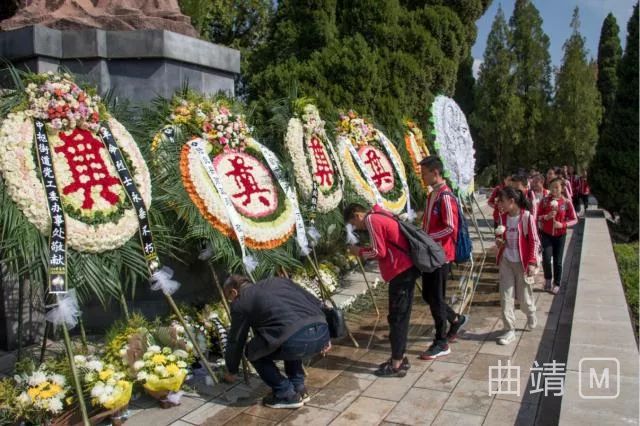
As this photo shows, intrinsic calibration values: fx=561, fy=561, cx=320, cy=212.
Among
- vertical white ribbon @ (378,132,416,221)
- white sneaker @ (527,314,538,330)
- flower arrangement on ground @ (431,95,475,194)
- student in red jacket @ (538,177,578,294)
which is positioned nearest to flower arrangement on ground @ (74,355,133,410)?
white sneaker @ (527,314,538,330)

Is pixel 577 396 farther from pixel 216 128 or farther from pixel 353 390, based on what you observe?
pixel 216 128

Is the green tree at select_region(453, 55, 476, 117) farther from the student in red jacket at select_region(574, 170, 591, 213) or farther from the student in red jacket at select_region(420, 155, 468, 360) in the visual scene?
the student in red jacket at select_region(420, 155, 468, 360)

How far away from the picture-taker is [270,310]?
145 inches

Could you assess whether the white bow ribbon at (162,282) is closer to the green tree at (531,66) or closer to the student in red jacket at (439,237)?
the student in red jacket at (439,237)

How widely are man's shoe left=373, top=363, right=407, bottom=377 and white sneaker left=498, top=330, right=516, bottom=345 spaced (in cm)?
115

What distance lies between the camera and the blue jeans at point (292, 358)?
374 cm

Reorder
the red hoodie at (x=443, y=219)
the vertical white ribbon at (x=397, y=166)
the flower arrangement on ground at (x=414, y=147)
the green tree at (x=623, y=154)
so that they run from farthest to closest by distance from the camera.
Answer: the green tree at (x=623, y=154) → the flower arrangement on ground at (x=414, y=147) → the vertical white ribbon at (x=397, y=166) → the red hoodie at (x=443, y=219)

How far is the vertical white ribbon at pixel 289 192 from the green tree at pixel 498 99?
899 inches

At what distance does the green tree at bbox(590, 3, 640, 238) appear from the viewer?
1287 centimetres

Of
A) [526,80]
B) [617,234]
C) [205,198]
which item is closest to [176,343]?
[205,198]

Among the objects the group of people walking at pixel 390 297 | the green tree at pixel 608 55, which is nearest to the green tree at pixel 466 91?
the green tree at pixel 608 55

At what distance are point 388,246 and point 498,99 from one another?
2399 cm

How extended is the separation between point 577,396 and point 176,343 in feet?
9.14

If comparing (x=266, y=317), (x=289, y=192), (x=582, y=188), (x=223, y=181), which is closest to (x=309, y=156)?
(x=289, y=192)
